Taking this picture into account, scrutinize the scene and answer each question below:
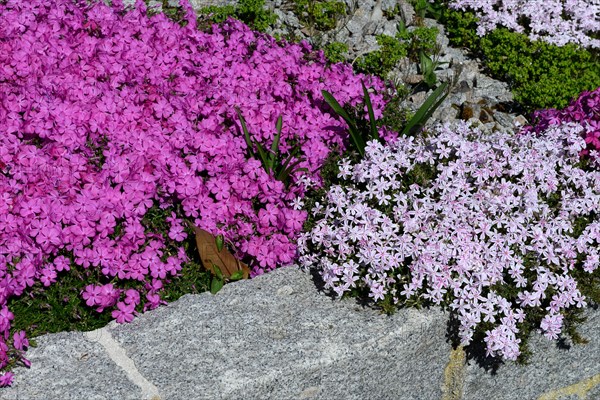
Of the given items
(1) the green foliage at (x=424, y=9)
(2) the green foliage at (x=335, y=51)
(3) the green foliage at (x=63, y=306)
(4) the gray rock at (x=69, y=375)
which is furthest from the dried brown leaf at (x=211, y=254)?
(1) the green foliage at (x=424, y=9)

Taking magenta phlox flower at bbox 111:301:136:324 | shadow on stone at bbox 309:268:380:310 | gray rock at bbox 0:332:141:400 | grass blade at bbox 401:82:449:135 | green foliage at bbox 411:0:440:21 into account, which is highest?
green foliage at bbox 411:0:440:21

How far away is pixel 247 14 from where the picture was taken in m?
6.25

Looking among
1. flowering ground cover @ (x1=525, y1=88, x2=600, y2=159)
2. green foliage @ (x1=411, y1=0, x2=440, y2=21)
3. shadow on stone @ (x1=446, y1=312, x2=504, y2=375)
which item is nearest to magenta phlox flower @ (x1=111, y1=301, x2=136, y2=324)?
shadow on stone @ (x1=446, y1=312, x2=504, y2=375)

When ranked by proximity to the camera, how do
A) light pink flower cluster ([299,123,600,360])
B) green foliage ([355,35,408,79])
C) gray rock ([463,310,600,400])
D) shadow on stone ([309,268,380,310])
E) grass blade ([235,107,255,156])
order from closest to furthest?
1. light pink flower cluster ([299,123,600,360])
2. shadow on stone ([309,268,380,310])
3. gray rock ([463,310,600,400])
4. grass blade ([235,107,255,156])
5. green foliage ([355,35,408,79])

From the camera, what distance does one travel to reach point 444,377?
14.1ft

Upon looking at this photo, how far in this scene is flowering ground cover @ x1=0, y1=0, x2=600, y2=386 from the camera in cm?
399

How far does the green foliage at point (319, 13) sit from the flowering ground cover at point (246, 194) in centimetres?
145

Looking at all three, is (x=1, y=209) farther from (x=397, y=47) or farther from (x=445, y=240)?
(x=397, y=47)

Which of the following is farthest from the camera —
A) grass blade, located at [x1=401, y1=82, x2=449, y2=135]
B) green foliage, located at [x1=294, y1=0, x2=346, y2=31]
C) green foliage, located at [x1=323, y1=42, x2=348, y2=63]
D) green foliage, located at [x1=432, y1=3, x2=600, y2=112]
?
green foliage, located at [x1=294, y1=0, x2=346, y2=31]

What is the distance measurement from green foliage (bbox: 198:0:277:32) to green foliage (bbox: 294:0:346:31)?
35 centimetres

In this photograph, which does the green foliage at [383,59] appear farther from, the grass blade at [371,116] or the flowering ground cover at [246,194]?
the grass blade at [371,116]

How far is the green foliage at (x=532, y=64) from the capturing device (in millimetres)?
6188

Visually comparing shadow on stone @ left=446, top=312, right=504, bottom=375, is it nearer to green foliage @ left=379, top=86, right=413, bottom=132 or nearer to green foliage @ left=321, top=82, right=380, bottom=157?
green foliage @ left=321, top=82, right=380, bottom=157

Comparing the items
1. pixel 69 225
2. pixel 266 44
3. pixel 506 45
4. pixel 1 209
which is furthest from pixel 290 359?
pixel 506 45
